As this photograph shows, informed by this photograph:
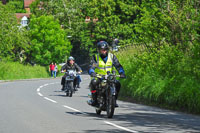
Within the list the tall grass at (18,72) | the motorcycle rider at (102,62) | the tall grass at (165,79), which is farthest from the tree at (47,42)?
the motorcycle rider at (102,62)

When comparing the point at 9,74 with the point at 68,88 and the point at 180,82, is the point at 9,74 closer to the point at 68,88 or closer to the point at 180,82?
the point at 68,88

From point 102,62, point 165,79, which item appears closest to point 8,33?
point 165,79

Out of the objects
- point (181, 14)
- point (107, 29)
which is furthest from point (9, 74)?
point (181, 14)

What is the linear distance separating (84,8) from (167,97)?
6299 centimetres

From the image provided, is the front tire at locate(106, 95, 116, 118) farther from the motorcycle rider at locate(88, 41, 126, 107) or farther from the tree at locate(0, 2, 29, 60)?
the tree at locate(0, 2, 29, 60)

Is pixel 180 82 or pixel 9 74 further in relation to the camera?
pixel 9 74

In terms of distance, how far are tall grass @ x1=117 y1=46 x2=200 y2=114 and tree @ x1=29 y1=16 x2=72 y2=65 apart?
163 feet

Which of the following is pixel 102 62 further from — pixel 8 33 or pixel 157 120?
pixel 8 33

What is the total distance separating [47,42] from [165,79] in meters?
56.4

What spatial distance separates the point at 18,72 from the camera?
53062 mm

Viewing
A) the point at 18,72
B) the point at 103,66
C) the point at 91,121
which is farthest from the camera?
the point at 18,72

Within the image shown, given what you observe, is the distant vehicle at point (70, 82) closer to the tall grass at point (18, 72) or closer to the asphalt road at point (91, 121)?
the asphalt road at point (91, 121)

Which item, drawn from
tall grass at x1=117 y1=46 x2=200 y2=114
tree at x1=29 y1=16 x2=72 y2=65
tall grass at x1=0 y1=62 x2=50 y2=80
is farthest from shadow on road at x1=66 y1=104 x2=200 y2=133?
tree at x1=29 y1=16 x2=72 y2=65

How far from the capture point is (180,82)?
1587cm
